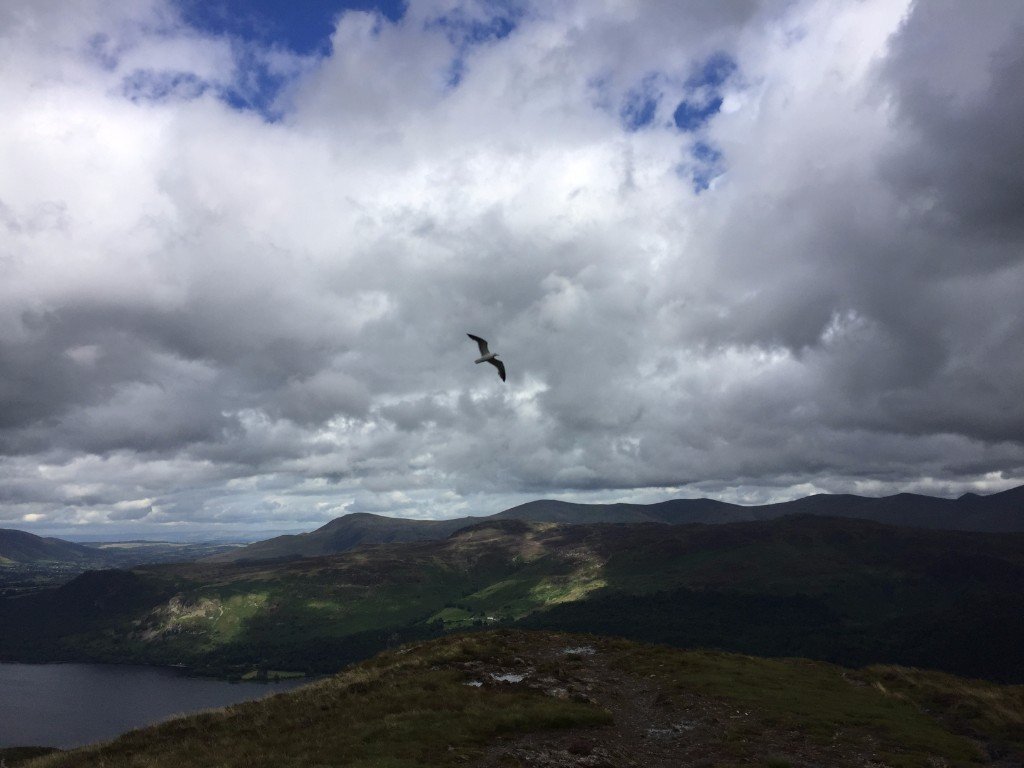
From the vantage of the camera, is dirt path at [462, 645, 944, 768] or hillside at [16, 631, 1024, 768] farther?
hillside at [16, 631, 1024, 768]

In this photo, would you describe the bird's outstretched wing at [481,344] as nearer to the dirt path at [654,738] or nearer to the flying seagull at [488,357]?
the flying seagull at [488,357]

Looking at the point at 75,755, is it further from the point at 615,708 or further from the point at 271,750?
the point at 615,708

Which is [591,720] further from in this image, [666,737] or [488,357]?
[488,357]

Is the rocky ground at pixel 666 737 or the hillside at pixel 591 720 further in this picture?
the hillside at pixel 591 720

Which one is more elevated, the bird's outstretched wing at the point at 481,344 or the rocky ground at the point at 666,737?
the bird's outstretched wing at the point at 481,344

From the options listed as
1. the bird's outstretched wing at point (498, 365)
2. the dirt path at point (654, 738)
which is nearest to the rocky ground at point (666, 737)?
the dirt path at point (654, 738)

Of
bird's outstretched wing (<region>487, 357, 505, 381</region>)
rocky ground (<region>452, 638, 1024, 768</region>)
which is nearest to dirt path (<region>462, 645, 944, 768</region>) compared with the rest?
rocky ground (<region>452, 638, 1024, 768</region>)

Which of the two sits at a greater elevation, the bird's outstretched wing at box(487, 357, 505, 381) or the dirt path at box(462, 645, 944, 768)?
the bird's outstretched wing at box(487, 357, 505, 381)

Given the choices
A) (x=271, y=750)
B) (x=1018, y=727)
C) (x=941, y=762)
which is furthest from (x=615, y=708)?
(x=1018, y=727)

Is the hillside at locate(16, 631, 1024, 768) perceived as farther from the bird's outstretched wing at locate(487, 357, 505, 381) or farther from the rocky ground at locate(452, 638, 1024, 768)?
the bird's outstretched wing at locate(487, 357, 505, 381)
